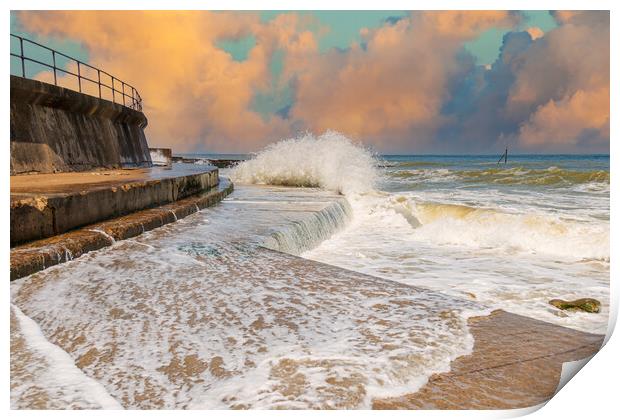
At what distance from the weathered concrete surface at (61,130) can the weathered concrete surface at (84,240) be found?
293 cm

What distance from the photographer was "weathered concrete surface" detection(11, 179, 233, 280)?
3070 millimetres

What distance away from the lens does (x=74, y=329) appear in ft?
7.33

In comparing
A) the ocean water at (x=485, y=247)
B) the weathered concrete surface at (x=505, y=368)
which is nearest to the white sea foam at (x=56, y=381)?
the weathered concrete surface at (x=505, y=368)

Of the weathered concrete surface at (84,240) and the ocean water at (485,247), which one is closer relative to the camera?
the weathered concrete surface at (84,240)

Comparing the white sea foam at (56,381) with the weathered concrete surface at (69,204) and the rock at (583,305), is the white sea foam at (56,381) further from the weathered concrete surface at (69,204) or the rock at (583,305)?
the rock at (583,305)

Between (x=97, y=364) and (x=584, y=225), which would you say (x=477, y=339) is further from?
(x=584, y=225)

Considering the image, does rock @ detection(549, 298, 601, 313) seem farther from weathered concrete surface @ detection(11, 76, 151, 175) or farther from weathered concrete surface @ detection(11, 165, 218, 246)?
weathered concrete surface @ detection(11, 76, 151, 175)

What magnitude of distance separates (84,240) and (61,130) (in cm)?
521

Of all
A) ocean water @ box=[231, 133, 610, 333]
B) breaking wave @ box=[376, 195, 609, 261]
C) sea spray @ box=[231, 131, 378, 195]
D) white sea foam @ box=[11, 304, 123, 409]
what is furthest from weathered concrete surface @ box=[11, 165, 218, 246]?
sea spray @ box=[231, 131, 378, 195]

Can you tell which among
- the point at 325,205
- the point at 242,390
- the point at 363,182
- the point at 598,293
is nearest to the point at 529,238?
the point at 598,293

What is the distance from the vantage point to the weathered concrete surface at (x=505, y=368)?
1.63 metres

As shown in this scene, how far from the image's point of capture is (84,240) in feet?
12.1

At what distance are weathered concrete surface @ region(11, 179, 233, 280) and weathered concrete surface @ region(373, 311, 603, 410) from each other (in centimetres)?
252

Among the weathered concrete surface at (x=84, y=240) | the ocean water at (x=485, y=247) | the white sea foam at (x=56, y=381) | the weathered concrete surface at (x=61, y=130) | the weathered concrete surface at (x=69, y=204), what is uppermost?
the weathered concrete surface at (x=61, y=130)
